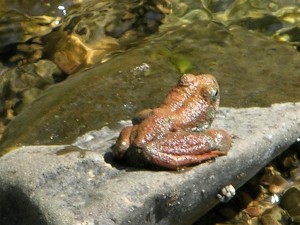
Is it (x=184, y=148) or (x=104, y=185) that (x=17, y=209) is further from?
(x=184, y=148)

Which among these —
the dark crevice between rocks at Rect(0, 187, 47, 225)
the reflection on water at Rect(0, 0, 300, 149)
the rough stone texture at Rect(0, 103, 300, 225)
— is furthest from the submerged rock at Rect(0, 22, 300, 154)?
the dark crevice between rocks at Rect(0, 187, 47, 225)

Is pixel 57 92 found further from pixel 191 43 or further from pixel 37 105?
pixel 191 43

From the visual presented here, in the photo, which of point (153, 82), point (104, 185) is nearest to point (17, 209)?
point (104, 185)

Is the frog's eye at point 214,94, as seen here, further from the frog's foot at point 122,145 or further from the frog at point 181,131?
the frog's foot at point 122,145

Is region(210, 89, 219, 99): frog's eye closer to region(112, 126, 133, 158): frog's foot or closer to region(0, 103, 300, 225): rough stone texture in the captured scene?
region(0, 103, 300, 225): rough stone texture

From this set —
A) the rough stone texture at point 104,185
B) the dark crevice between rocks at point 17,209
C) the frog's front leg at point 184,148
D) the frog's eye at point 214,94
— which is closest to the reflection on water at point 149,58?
the rough stone texture at point 104,185

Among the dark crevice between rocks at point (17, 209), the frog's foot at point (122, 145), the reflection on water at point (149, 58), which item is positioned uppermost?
the frog's foot at point (122, 145)
